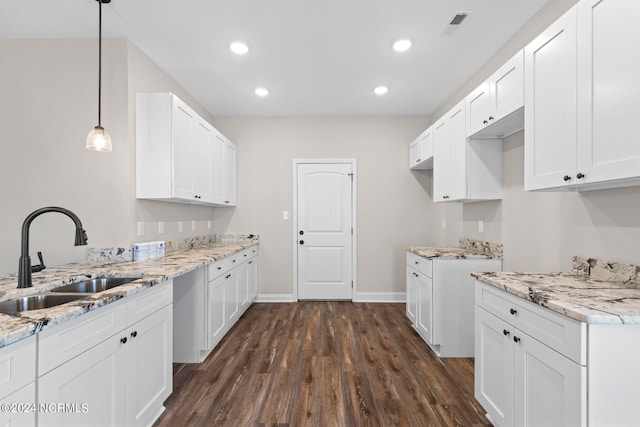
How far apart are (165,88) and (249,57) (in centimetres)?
99

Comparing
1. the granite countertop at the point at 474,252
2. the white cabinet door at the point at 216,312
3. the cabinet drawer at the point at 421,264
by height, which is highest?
the granite countertop at the point at 474,252

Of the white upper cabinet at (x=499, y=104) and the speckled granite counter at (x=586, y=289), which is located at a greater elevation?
the white upper cabinet at (x=499, y=104)

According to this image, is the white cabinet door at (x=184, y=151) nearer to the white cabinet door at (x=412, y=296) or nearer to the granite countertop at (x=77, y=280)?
the granite countertop at (x=77, y=280)

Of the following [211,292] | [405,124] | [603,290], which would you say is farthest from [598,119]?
[405,124]

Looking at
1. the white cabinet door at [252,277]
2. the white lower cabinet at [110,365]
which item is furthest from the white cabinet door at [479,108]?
the white cabinet door at [252,277]

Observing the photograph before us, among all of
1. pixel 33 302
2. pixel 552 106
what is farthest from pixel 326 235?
pixel 33 302

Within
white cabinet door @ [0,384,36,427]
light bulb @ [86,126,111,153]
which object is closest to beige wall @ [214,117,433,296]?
light bulb @ [86,126,111,153]

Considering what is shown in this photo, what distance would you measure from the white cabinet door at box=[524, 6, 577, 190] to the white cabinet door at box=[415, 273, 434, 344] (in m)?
1.43

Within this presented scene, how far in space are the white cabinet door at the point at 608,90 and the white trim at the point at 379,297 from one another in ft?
10.6

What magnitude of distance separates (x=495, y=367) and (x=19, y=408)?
2152 millimetres

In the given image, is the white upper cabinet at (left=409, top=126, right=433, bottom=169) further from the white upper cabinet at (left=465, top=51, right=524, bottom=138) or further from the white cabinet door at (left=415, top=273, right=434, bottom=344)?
the white cabinet door at (left=415, top=273, right=434, bottom=344)

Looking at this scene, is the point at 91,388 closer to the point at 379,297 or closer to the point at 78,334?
the point at 78,334

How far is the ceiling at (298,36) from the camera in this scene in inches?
83.3

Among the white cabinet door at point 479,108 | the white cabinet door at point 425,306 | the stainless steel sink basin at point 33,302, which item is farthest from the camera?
the white cabinet door at point 425,306
